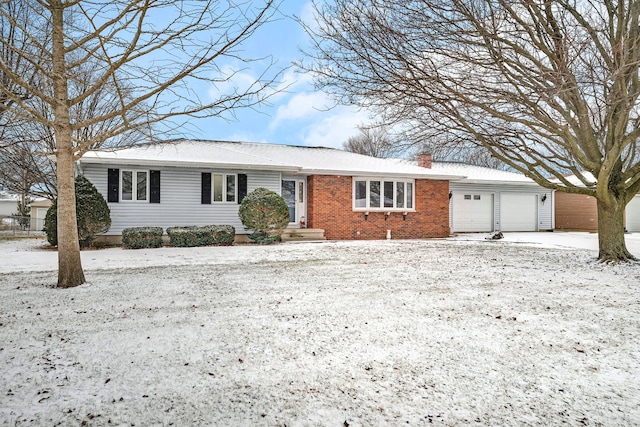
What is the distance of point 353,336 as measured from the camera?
12.0 feet

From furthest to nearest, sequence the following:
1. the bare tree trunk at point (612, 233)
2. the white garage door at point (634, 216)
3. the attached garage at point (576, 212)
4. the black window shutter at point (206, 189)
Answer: the white garage door at point (634, 216) → the attached garage at point (576, 212) → the black window shutter at point (206, 189) → the bare tree trunk at point (612, 233)

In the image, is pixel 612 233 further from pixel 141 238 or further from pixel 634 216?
pixel 634 216

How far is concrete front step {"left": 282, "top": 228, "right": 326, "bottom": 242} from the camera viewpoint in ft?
45.4

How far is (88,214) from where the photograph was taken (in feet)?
36.4

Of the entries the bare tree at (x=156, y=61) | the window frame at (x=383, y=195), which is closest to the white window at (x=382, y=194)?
the window frame at (x=383, y=195)

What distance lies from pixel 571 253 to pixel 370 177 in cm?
738

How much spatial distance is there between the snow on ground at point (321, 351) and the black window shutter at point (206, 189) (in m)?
6.90

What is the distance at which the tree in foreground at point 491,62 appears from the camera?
6.40 m

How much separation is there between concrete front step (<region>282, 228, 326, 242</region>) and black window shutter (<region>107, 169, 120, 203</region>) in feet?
18.8

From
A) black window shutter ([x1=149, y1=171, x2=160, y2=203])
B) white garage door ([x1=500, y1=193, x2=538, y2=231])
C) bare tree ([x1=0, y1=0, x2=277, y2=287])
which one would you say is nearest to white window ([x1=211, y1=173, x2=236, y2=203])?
black window shutter ([x1=149, y1=171, x2=160, y2=203])

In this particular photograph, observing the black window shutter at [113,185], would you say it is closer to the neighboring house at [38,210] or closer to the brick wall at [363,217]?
the brick wall at [363,217]

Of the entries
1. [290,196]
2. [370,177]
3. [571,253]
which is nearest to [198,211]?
[290,196]

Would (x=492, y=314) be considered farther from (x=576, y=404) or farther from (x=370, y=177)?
(x=370, y=177)

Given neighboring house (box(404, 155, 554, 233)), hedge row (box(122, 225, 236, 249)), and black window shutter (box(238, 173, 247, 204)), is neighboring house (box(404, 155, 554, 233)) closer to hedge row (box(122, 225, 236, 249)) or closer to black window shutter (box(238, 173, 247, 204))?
black window shutter (box(238, 173, 247, 204))
